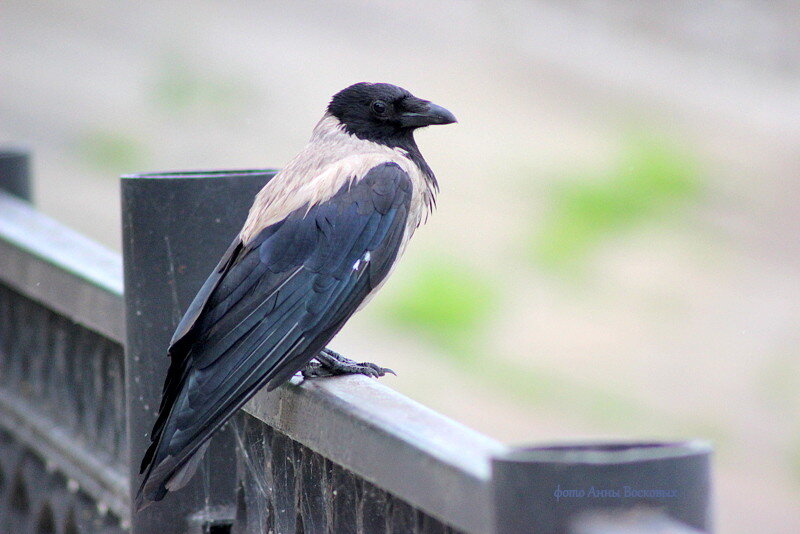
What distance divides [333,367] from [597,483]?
1515 millimetres

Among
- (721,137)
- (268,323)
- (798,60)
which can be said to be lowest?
(268,323)

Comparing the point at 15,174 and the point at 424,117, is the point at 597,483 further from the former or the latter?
the point at 15,174

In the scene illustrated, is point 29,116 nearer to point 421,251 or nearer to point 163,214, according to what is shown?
point 421,251

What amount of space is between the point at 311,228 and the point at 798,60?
12.4 m

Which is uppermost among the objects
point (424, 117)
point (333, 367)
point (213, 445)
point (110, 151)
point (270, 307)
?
point (110, 151)

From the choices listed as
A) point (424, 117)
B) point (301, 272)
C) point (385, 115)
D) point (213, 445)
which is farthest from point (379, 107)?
point (213, 445)

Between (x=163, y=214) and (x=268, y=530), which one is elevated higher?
(x=163, y=214)

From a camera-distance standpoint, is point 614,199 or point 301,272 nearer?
point 301,272

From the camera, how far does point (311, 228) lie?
3439 mm

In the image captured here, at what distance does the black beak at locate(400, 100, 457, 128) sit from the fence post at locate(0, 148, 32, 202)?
1.38 metres

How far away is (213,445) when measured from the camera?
2.96 m

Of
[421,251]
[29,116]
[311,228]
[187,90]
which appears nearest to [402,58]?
[187,90]

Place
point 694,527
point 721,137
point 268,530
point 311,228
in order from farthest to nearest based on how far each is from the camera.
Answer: point 721,137
point 311,228
point 268,530
point 694,527

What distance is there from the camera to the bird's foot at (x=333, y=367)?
297cm
